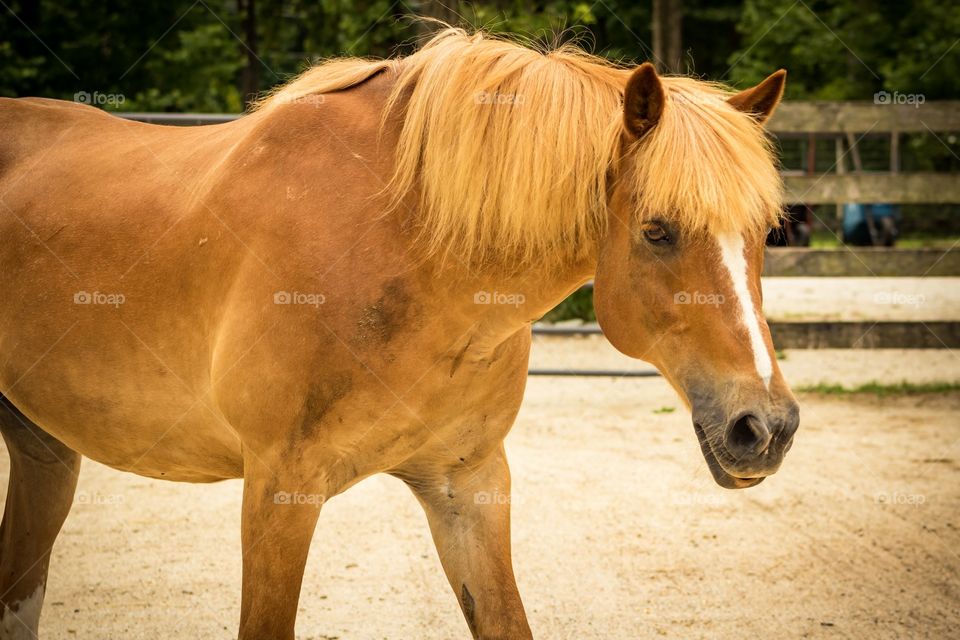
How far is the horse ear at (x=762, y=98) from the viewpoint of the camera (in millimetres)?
2375

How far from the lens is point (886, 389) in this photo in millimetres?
7754

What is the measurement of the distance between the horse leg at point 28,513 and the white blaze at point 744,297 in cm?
240

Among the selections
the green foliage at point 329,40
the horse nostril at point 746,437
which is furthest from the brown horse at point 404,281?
the green foliage at point 329,40

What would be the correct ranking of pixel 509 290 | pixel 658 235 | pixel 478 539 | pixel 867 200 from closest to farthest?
1. pixel 658 235
2. pixel 509 290
3. pixel 478 539
4. pixel 867 200

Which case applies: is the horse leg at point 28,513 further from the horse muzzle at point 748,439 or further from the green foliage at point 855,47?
the green foliage at point 855,47

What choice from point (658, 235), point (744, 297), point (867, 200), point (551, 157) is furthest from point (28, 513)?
point (867, 200)

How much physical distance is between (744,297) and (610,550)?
8.77 ft

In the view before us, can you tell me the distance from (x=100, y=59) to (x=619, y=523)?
1595 cm

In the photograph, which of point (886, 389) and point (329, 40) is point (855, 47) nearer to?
point (329, 40)

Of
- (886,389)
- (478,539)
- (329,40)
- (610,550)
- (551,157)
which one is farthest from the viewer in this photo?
(329,40)

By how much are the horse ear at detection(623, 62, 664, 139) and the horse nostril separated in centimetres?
70

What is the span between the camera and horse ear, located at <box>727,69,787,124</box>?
238 cm

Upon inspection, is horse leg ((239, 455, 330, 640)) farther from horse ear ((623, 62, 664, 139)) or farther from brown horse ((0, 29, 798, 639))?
horse ear ((623, 62, 664, 139))

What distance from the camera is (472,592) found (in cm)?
263
